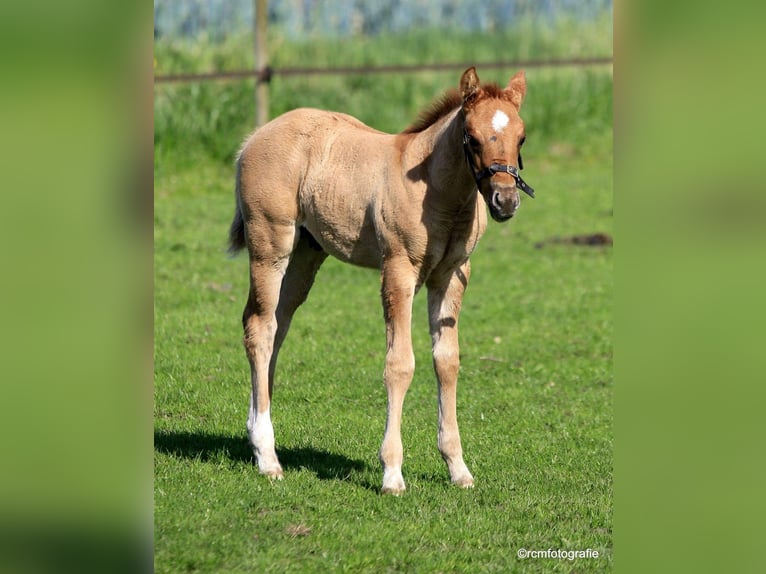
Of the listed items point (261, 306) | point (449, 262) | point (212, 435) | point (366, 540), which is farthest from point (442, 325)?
point (212, 435)

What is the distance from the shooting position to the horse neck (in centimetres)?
589

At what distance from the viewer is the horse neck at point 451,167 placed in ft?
19.3

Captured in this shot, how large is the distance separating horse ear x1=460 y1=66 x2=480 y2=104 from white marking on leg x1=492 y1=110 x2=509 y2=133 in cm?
21

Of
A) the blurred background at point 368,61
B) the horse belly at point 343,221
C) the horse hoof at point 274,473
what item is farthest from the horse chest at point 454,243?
the blurred background at point 368,61

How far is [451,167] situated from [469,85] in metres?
0.51

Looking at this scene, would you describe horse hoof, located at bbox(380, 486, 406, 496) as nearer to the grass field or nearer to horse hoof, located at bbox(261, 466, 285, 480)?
the grass field

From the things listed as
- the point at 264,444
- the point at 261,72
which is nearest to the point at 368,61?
the point at 261,72

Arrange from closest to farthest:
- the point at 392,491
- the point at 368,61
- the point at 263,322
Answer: the point at 392,491 < the point at 263,322 < the point at 368,61

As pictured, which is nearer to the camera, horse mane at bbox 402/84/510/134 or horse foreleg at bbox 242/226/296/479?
horse mane at bbox 402/84/510/134

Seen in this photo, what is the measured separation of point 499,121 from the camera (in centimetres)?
548
